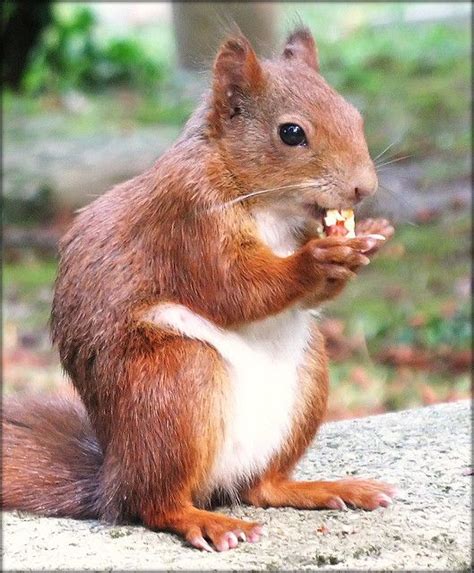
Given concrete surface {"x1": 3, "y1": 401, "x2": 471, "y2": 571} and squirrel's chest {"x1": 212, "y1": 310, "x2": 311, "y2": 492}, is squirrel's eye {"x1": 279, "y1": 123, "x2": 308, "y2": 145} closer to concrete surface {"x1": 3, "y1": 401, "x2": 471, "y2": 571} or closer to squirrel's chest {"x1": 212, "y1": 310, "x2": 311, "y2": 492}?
squirrel's chest {"x1": 212, "y1": 310, "x2": 311, "y2": 492}

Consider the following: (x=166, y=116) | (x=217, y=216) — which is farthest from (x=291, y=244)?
(x=166, y=116)

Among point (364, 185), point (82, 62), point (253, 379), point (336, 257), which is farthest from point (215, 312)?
point (82, 62)

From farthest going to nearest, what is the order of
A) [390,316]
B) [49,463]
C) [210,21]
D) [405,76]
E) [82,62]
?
[82,62] → [210,21] → [405,76] → [390,316] → [49,463]

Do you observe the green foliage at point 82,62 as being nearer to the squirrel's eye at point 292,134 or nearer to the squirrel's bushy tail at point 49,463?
the squirrel's bushy tail at point 49,463

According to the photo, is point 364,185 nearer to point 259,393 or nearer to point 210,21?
point 259,393

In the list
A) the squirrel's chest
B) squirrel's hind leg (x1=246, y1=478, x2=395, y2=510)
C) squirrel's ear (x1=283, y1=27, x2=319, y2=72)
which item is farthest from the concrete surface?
squirrel's ear (x1=283, y1=27, x2=319, y2=72)

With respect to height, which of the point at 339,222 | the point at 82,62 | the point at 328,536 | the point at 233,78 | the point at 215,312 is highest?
the point at 82,62
